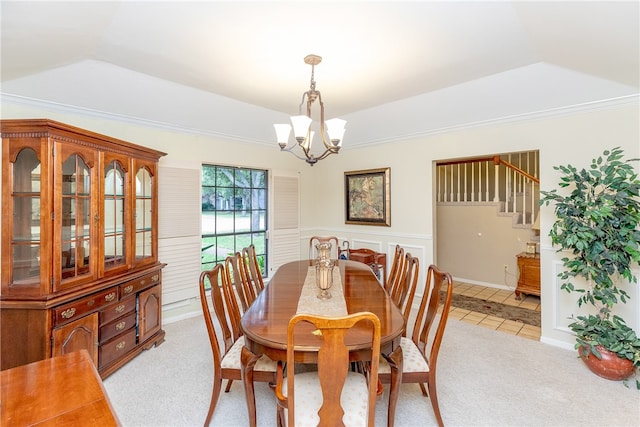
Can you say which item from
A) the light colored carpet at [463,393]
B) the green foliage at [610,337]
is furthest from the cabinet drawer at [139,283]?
the green foliage at [610,337]

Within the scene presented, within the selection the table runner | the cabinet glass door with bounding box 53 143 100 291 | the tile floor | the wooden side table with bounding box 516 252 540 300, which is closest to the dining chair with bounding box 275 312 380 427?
the table runner

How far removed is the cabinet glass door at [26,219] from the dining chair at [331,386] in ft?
6.24

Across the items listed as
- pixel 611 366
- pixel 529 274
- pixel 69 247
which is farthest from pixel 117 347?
pixel 529 274

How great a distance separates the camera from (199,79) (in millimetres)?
2879

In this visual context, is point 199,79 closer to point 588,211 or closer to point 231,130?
point 231,130

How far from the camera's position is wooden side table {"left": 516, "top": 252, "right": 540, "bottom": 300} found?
4.25 meters

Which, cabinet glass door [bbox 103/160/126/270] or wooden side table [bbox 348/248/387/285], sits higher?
cabinet glass door [bbox 103/160/126/270]

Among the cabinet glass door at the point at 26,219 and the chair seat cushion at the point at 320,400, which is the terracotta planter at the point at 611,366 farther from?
the cabinet glass door at the point at 26,219

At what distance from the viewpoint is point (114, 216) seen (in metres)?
2.60

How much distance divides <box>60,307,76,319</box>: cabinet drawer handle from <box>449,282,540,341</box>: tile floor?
383 cm

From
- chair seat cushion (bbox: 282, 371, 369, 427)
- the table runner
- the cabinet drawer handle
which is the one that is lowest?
chair seat cushion (bbox: 282, 371, 369, 427)

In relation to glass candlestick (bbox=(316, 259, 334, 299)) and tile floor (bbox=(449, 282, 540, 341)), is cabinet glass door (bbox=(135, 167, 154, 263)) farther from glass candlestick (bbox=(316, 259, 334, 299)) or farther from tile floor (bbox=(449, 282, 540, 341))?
tile floor (bbox=(449, 282, 540, 341))

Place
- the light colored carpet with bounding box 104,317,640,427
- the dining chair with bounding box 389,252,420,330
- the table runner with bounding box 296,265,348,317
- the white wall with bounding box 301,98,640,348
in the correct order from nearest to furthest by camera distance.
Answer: the table runner with bounding box 296,265,348,317, the light colored carpet with bounding box 104,317,640,427, the dining chair with bounding box 389,252,420,330, the white wall with bounding box 301,98,640,348

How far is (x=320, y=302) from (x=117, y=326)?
182 cm
